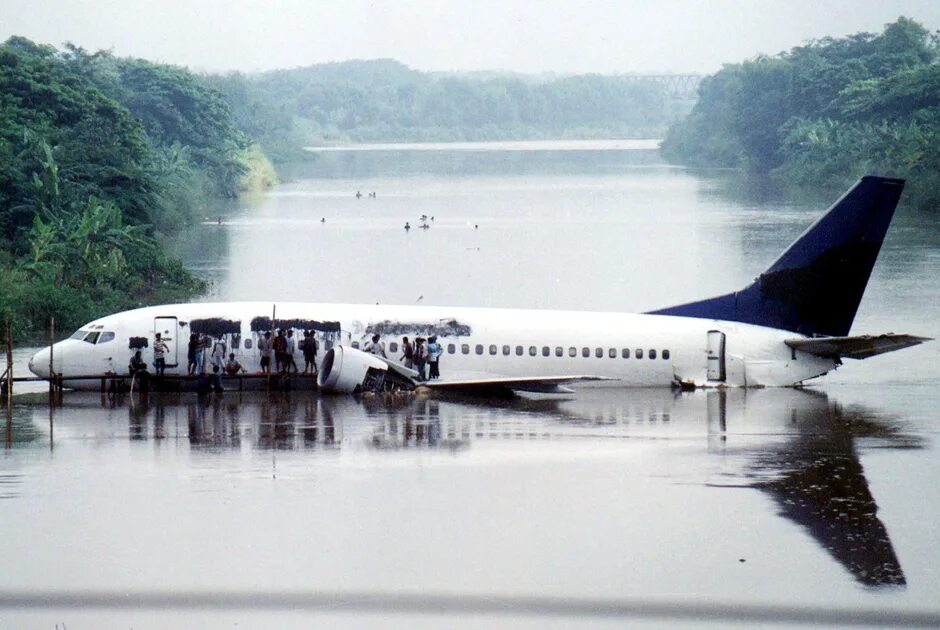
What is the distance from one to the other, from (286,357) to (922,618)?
2722 centimetres

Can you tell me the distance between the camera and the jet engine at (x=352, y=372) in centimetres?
5031

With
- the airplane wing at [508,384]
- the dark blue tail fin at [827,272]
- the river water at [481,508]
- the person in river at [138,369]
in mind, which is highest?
the dark blue tail fin at [827,272]

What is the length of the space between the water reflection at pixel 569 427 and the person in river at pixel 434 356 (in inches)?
36.0

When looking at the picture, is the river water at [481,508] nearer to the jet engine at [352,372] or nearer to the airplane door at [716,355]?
the jet engine at [352,372]

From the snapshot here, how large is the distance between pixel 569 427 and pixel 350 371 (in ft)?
25.0

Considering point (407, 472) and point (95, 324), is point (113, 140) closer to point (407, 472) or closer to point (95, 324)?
point (95, 324)

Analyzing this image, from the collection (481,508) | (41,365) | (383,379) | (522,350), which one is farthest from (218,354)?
(481,508)

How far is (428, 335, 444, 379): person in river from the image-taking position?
167ft

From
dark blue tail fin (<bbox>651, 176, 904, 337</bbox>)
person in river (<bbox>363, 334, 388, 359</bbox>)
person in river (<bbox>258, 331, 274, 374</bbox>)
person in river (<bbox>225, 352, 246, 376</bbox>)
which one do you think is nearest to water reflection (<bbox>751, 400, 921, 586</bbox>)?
dark blue tail fin (<bbox>651, 176, 904, 337</bbox>)

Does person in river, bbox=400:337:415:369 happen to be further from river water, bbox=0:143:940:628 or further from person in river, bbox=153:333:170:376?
person in river, bbox=153:333:170:376

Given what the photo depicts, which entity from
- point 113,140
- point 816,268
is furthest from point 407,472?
point 113,140

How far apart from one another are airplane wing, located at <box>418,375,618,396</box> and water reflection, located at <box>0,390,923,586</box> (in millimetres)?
521

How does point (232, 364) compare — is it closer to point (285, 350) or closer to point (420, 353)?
point (285, 350)

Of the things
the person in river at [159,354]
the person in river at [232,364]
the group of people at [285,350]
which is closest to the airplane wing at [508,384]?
the group of people at [285,350]
